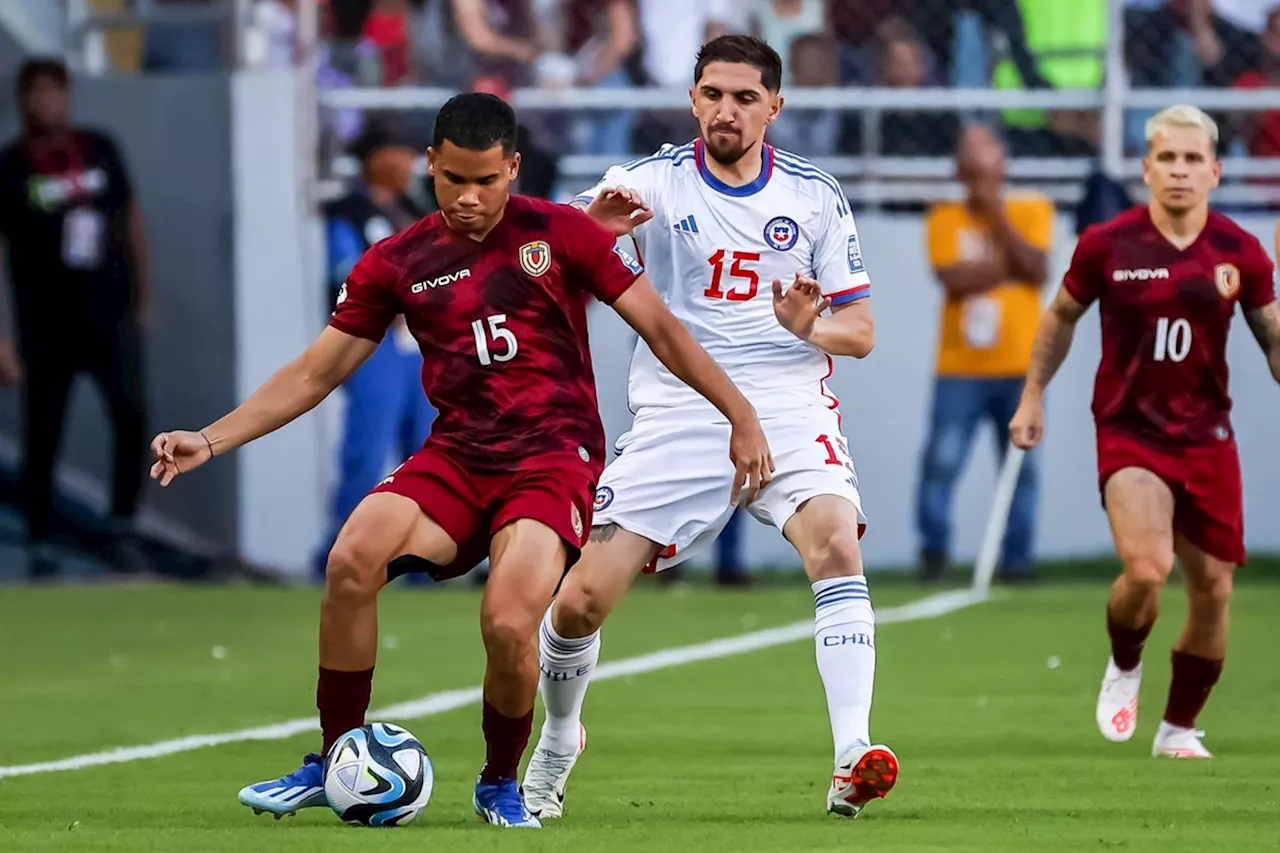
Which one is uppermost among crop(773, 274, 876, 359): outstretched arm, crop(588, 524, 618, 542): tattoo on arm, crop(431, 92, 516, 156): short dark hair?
crop(431, 92, 516, 156): short dark hair

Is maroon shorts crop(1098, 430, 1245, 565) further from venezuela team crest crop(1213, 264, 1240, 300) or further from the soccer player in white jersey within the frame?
the soccer player in white jersey

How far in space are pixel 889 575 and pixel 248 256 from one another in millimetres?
4668

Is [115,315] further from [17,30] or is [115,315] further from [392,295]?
[392,295]

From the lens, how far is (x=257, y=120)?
16.7 m

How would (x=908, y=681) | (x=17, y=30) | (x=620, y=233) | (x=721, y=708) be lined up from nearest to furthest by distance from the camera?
(x=620, y=233), (x=721, y=708), (x=908, y=681), (x=17, y=30)

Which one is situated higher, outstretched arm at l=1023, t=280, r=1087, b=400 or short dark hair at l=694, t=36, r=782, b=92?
short dark hair at l=694, t=36, r=782, b=92

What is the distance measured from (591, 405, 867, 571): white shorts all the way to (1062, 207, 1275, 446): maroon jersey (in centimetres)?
163

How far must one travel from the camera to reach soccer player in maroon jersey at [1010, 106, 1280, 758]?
875cm

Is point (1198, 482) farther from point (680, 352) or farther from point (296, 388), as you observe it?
point (296, 388)

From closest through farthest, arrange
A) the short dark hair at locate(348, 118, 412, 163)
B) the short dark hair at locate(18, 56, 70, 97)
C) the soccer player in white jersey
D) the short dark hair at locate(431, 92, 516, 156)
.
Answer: the short dark hair at locate(431, 92, 516, 156) < the soccer player in white jersey < the short dark hair at locate(18, 56, 70, 97) < the short dark hair at locate(348, 118, 412, 163)

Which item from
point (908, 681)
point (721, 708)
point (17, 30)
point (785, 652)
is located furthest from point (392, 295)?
point (17, 30)

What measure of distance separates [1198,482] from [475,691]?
11.6 ft

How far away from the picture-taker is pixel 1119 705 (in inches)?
352

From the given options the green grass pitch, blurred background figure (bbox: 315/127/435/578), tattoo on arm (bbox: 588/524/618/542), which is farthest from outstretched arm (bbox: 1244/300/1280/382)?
blurred background figure (bbox: 315/127/435/578)
